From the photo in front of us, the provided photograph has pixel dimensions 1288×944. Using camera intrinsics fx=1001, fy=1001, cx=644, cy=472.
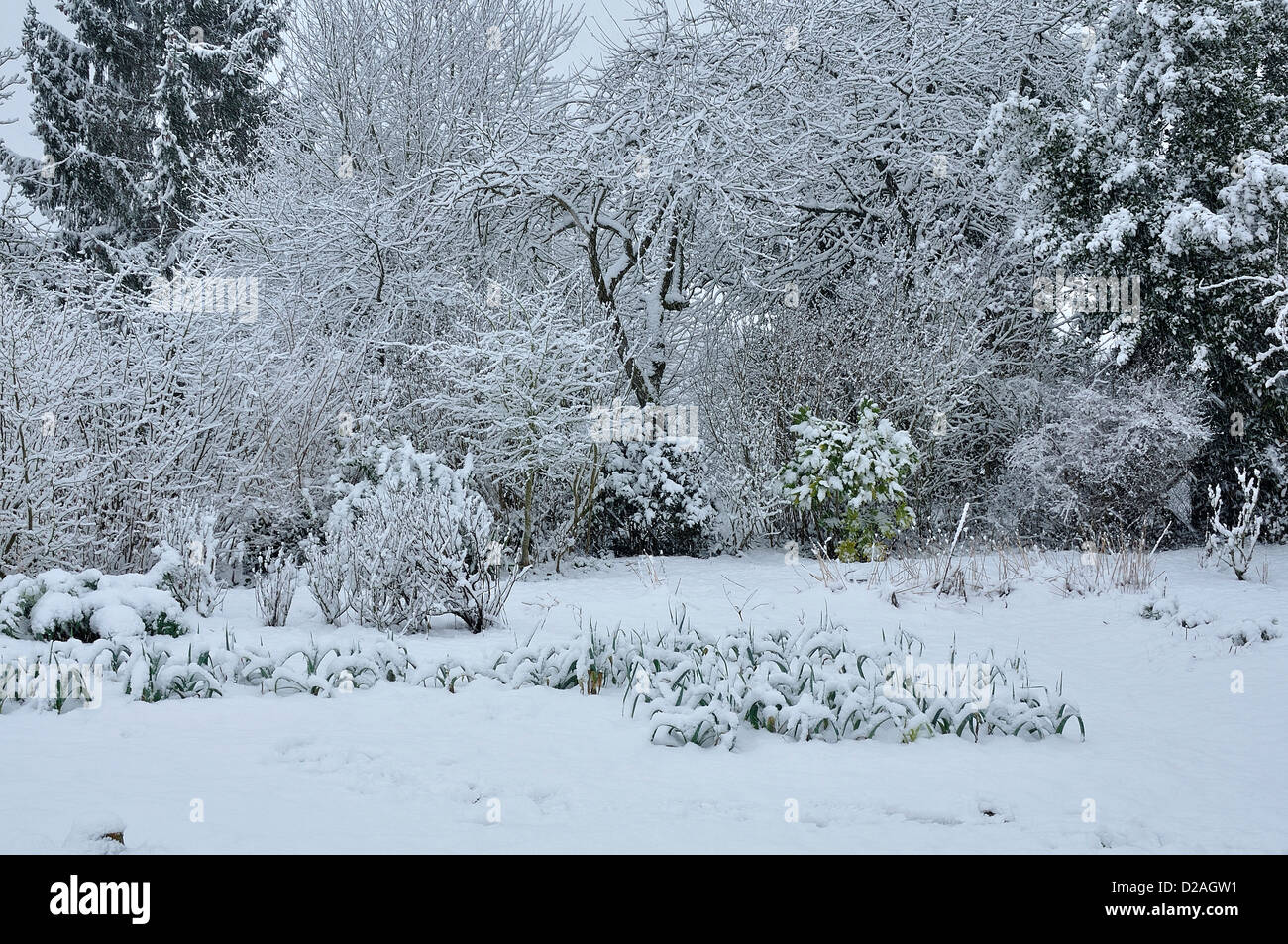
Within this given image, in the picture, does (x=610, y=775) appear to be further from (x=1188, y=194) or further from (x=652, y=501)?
(x=1188, y=194)

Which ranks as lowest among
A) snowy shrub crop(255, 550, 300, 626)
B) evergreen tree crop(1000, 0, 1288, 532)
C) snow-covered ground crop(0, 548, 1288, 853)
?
snow-covered ground crop(0, 548, 1288, 853)

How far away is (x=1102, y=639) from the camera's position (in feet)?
19.2

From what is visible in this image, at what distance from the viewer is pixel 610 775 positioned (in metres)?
3.47

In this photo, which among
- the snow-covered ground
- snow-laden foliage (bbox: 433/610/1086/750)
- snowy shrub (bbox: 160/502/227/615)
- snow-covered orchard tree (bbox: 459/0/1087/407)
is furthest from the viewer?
snow-covered orchard tree (bbox: 459/0/1087/407)

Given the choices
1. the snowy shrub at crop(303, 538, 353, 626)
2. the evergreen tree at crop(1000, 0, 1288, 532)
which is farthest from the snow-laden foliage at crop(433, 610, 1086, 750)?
the evergreen tree at crop(1000, 0, 1288, 532)

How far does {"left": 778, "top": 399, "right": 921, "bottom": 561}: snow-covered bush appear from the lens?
8742 mm

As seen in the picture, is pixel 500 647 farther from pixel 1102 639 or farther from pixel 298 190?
pixel 298 190

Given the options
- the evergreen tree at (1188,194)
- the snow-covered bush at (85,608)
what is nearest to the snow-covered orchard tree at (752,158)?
the evergreen tree at (1188,194)

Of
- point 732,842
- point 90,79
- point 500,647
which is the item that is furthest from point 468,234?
point 90,79

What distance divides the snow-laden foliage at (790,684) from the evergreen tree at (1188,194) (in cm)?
560

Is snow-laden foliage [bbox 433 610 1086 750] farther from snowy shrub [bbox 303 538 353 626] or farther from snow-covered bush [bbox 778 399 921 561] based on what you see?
snow-covered bush [bbox 778 399 921 561]

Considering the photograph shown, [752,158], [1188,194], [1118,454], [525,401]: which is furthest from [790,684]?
[1188,194]

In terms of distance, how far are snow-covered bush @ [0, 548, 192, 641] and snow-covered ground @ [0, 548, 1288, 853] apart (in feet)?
0.56
